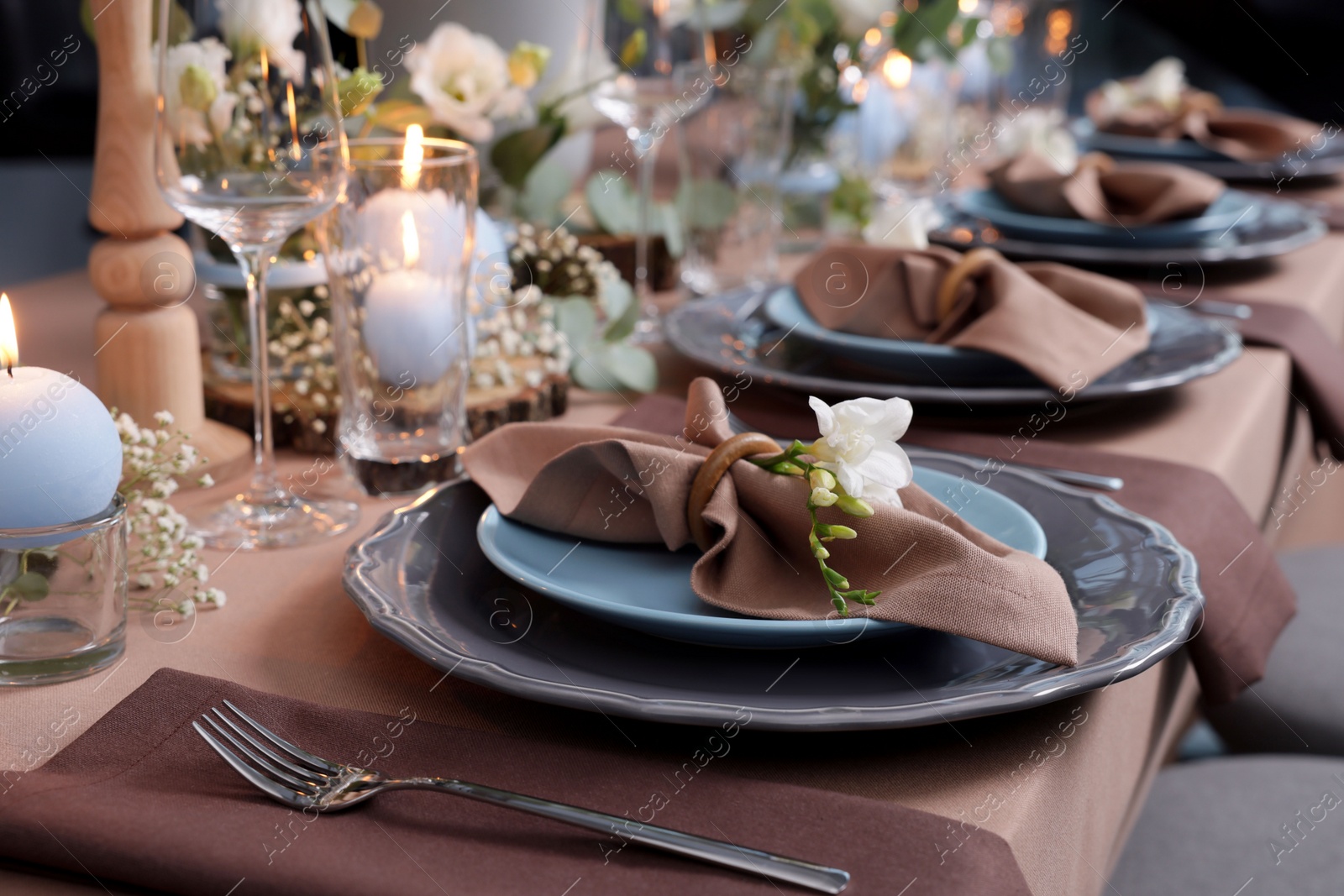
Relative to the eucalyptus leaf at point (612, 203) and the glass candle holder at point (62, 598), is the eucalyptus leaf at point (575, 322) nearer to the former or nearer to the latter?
the eucalyptus leaf at point (612, 203)

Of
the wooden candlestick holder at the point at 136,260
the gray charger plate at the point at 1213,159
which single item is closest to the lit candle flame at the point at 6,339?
the wooden candlestick holder at the point at 136,260

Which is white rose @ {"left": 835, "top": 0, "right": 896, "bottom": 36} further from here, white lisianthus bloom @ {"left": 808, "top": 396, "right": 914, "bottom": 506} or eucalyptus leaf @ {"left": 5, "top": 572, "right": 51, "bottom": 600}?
eucalyptus leaf @ {"left": 5, "top": 572, "right": 51, "bottom": 600}

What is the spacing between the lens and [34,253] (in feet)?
5.37

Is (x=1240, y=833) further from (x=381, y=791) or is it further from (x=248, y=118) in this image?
(x=248, y=118)

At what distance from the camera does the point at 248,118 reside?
72 cm

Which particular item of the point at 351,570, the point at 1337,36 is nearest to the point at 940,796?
the point at 351,570

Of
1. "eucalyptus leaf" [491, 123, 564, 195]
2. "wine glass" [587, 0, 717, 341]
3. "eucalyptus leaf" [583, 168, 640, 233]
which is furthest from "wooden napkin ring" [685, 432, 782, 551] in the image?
"eucalyptus leaf" [583, 168, 640, 233]

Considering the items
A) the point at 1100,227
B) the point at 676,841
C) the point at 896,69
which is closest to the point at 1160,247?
the point at 1100,227

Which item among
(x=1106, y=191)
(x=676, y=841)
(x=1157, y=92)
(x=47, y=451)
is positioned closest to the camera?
(x=676, y=841)

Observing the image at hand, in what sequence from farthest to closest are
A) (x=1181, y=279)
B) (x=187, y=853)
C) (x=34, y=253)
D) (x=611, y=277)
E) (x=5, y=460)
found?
1. (x=34, y=253)
2. (x=1181, y=279)
3. (x=611, y=277)
4. (x=5, y=460)
5. (x=187, y=853)

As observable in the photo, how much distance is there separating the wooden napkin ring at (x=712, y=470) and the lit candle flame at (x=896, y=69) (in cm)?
141

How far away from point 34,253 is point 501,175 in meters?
0.76

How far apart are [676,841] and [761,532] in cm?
20

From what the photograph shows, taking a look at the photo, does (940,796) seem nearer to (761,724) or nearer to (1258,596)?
(761,724)
